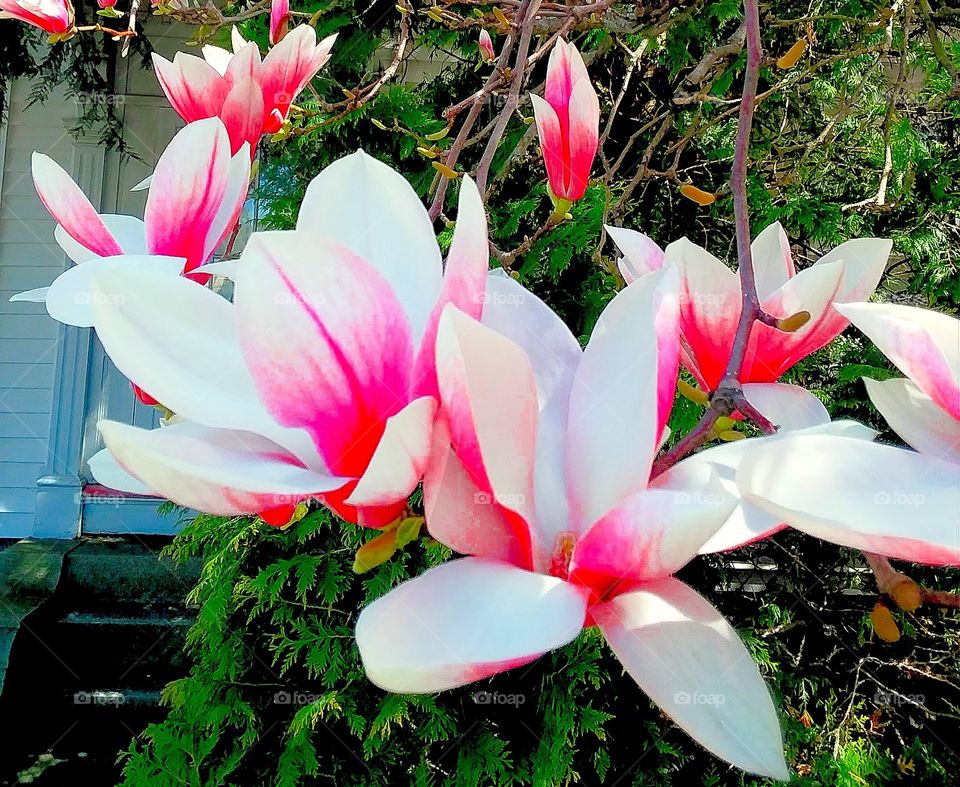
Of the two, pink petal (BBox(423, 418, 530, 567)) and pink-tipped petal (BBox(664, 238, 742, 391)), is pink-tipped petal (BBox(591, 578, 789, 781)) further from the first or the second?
pink-tipped petal (BBox(664, 238, 742, 391))

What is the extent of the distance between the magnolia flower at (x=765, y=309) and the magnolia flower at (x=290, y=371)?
0.16 m

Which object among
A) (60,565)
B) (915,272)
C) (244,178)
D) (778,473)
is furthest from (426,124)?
(60,565)

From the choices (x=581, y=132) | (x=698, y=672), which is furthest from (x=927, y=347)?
(x=581, y=132)

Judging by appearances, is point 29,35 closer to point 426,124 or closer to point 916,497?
point 426,124

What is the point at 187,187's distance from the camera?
17.6 inches

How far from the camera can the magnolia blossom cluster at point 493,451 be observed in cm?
25

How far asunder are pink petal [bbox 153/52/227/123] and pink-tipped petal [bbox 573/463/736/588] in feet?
1.47

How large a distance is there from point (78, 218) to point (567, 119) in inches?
12.8

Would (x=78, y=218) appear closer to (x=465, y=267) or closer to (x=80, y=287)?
(x=80, y=287)

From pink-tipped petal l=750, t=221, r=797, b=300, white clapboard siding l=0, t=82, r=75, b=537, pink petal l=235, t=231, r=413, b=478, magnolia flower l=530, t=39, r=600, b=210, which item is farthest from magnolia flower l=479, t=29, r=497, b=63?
white clapboard siding l=0, t=82, r=75, b=537

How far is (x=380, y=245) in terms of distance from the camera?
0.33 m

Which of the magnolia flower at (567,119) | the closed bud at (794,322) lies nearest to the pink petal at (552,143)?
the magnolia flower at (567,119)

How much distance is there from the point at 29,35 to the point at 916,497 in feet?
14.6

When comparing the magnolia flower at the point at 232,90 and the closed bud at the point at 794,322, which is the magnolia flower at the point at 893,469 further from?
the magnolia flower at the point at 232,90
